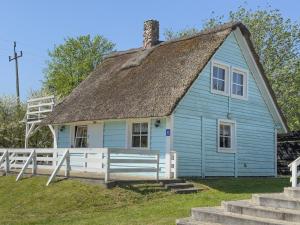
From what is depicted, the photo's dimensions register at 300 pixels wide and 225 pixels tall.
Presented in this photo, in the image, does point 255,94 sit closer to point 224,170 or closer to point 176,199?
point 224,170

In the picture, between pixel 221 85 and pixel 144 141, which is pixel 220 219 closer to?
pixel 144 141

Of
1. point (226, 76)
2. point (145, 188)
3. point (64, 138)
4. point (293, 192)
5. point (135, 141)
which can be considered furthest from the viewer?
point (64, 138)

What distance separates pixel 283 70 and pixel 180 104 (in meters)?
20.1

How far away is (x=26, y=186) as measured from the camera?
16797mm

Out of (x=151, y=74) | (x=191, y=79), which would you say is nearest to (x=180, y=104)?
(x=191, y=79)

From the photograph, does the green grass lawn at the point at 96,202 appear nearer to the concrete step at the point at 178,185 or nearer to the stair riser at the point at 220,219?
the concrete step at the point at 178,185

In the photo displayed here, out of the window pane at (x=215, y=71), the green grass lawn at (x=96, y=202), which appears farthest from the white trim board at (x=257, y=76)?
the green grass lawn at (x=96, y=202)

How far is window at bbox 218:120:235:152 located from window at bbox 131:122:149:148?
3330mm

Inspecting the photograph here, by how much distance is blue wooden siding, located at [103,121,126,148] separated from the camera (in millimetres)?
20719

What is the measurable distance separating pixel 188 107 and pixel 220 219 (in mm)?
10652

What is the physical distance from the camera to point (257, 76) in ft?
76.4

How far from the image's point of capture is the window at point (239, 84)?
22.1 m

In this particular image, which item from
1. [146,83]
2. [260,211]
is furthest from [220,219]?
[146,83]

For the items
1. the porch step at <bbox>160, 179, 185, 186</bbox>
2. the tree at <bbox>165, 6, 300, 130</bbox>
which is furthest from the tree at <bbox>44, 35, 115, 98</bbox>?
the porch step at <bbox>160, 179, 185, 186</bbox>
